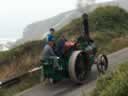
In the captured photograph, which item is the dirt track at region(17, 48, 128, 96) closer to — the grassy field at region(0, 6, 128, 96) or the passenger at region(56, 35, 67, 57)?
the grassy field at region(0, 6, 128, 96)

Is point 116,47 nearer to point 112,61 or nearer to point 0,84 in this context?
point 112,61

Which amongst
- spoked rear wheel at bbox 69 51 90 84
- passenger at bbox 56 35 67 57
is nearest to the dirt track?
spoked rear wheel at bbox 69 51 90 84

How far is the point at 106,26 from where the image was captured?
28250mm

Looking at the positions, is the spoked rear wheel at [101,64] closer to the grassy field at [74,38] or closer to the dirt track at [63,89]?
the dirt track at [63,89]

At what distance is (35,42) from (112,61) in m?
6.31

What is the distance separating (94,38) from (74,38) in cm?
127

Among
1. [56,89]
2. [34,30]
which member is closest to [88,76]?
[56,89]

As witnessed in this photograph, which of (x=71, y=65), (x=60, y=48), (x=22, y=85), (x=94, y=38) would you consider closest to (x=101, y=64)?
(x=71, y=65)

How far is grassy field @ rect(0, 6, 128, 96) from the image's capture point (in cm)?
1789

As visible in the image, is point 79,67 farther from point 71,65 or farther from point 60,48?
point 60,48

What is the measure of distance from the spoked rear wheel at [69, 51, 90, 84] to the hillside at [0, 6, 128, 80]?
12.0 feet

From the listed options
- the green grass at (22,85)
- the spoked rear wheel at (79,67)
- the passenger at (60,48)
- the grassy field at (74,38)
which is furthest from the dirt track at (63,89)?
the passenger at (60,48)

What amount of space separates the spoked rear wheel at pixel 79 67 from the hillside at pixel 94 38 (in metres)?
3.65

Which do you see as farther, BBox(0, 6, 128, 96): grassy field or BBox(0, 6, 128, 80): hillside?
BBox(0, 6, 128, 80): hillside
